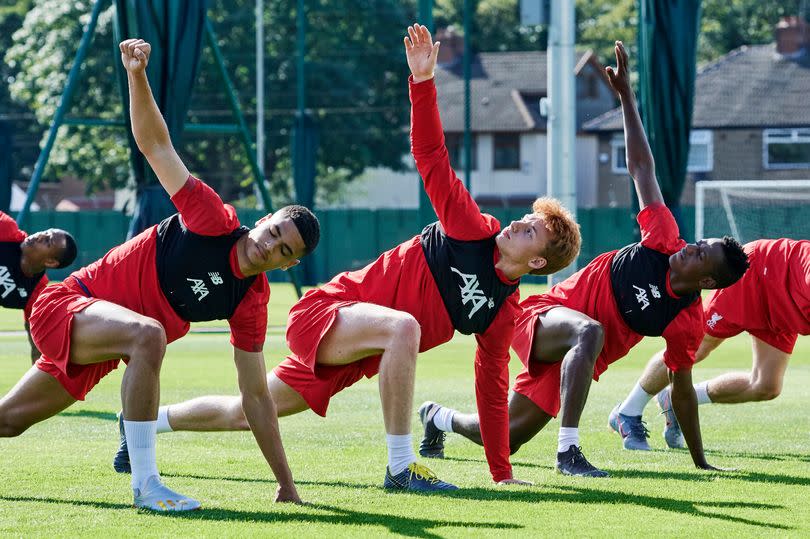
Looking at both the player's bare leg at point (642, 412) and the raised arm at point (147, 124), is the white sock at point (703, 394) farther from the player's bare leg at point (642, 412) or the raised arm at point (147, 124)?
the raised arm at point (147, 124)

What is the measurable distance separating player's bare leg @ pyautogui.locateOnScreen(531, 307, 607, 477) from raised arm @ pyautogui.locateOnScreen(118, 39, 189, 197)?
8.12 ft

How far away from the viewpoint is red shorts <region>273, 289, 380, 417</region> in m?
Answer: 6.99

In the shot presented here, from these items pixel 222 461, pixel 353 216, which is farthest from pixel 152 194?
pixel 353 216

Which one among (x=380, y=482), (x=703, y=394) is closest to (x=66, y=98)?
(x=703, y=394)

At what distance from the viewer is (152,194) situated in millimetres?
16719

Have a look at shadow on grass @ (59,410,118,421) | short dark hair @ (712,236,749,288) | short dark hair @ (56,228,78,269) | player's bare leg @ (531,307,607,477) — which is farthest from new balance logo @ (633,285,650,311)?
short dark hair @ (56,228,78,269)

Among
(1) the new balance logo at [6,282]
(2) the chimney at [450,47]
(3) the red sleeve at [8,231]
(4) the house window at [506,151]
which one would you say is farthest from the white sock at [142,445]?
(2) the chimney at [450,47]

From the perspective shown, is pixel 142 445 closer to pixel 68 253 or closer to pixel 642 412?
pixel 642 412

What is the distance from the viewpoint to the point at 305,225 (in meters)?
6.30

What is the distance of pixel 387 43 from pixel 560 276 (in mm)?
25413

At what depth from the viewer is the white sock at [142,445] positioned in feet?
20.1

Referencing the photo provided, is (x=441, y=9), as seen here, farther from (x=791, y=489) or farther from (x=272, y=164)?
(x=791, y=489)

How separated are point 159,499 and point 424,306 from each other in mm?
1699

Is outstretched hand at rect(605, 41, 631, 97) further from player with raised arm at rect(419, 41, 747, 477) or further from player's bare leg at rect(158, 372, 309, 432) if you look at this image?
player's bare leg at rect(158, 372, 309, 432)
